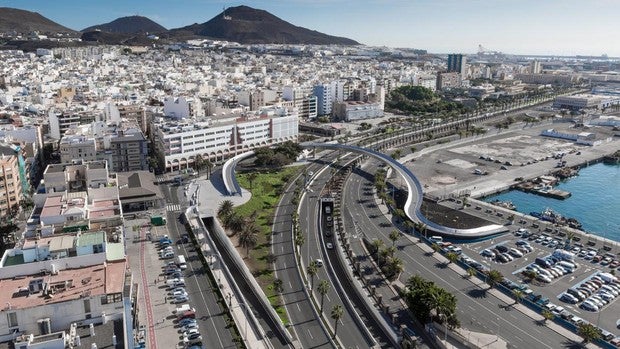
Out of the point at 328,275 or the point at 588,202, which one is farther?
the point at 588,202

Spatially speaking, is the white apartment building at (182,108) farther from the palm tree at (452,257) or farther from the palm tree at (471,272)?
the palm tree at (471,272)

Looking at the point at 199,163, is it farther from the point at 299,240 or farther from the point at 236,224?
the point at 299,240

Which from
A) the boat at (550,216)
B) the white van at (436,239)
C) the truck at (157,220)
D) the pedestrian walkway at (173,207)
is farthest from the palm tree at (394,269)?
the pedestrian walkway at (173,207)

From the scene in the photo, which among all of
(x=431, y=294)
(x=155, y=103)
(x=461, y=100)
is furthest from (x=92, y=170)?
(x=461, y=100)

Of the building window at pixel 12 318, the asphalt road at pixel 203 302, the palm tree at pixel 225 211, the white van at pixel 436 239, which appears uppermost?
the building window at pixel 12 318

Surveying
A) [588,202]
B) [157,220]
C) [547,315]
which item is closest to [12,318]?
[157,220]

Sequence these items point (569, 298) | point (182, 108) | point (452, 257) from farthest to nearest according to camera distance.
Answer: point (182, 108) → point (452, 257) → point (569, 298)

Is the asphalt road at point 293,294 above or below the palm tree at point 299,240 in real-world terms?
below
